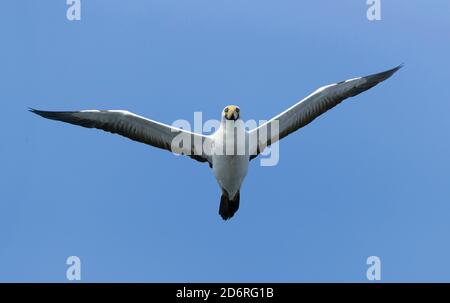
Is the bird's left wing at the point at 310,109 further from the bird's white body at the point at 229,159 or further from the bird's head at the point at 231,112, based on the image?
the bird's head at the point at 231,112

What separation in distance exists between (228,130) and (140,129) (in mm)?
1901

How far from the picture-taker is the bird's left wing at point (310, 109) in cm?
1298

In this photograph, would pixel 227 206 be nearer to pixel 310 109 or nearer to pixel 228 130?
pixel 228 130

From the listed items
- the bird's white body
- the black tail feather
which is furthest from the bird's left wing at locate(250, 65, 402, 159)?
the black tail feather

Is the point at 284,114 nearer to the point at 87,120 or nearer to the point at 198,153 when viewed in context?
the point at 198,153

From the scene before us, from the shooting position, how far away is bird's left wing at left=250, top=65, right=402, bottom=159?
13.0 m

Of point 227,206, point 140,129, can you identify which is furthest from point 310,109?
point 140,129

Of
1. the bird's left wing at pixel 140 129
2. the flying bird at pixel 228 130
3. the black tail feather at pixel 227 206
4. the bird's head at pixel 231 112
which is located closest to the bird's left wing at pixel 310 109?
the flying bird at pixel 228 130

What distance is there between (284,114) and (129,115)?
3.07m

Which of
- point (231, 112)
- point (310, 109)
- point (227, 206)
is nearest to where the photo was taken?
point (231, 112)

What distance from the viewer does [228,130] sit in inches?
495

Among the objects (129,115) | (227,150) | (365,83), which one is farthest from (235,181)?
(365,83)

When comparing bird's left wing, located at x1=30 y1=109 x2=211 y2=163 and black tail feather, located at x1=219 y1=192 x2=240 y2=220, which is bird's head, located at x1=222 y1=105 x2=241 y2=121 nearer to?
bird's left wing, located at x1=30 y1=109 x2=211 y2=163

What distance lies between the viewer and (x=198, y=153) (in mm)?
13508
